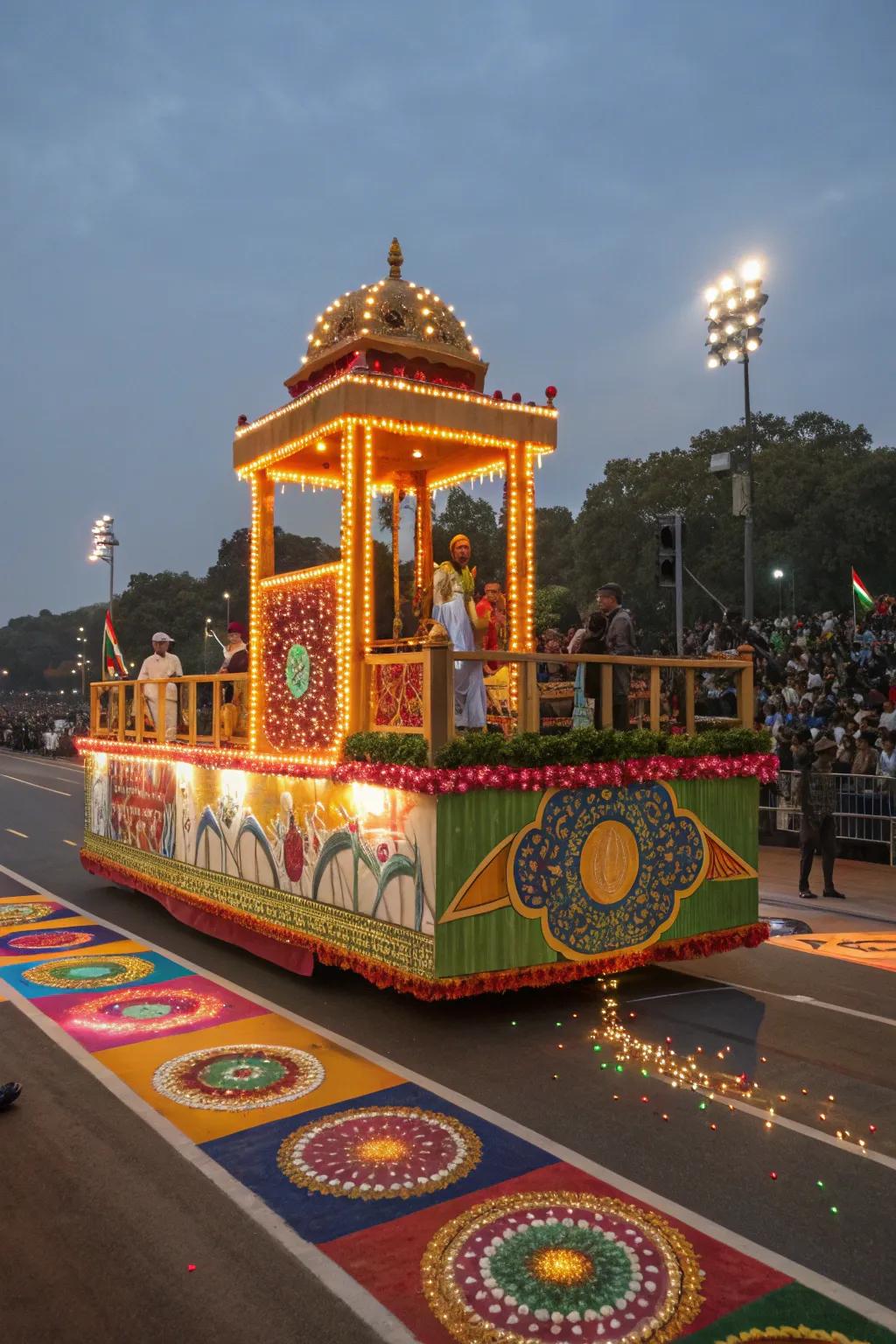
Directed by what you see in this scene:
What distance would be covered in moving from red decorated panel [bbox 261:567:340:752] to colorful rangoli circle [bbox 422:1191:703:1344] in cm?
439

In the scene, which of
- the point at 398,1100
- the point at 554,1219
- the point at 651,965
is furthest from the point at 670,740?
the point at 554,1219

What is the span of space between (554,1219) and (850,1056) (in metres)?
3.06

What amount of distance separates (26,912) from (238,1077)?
6472mm

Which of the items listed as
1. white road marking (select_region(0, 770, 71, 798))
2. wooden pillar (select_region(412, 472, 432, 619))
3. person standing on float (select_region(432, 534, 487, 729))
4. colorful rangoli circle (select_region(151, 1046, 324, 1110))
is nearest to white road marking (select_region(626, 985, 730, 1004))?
person standing on float (select_region(432, 534, 487, 729))

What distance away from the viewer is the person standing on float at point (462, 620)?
27.1 feet

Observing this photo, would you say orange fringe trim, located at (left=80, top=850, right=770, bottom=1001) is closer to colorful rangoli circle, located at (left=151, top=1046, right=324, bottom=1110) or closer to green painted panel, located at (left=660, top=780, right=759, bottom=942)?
green painted panel, located at (left=660, top=780, right=759, bottom=942)

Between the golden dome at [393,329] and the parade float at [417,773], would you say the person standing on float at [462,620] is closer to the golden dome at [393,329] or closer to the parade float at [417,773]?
the parade float at [417,773]

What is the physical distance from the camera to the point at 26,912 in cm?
1151

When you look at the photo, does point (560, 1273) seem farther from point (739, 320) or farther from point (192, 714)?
point (739, 320)

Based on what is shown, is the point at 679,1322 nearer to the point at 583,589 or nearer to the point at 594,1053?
the point at 594,1053

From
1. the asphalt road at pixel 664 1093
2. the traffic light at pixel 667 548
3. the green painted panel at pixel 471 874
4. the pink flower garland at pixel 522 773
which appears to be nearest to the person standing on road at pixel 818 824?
the asphalt road at pixel 664 1093

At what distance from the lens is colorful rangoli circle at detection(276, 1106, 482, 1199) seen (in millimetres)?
4664

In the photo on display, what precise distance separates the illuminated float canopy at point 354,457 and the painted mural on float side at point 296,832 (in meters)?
0.47

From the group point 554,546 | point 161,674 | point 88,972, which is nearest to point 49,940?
point 88,972
